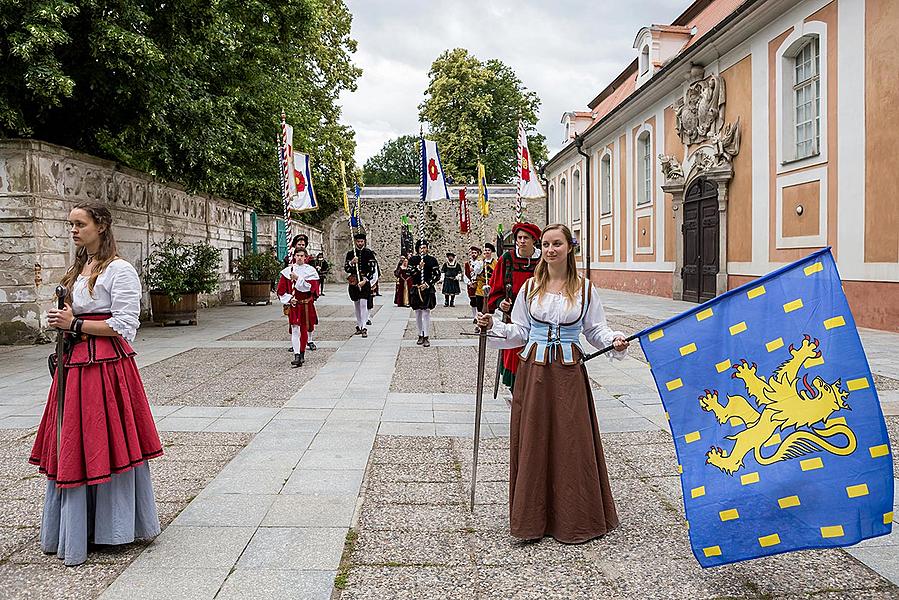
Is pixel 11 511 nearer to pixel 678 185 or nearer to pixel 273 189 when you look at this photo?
pixel 678 185

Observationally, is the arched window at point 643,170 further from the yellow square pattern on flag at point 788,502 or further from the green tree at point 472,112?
the yellow square pattern on flag at point 788,502

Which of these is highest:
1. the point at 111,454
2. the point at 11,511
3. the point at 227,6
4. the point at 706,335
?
the point at 227,6

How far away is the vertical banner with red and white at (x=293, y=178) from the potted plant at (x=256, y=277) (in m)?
7.88

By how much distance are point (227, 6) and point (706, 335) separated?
1286cm

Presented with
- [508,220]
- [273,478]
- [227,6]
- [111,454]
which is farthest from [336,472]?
[508,220]

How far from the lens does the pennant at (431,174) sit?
46.3ft

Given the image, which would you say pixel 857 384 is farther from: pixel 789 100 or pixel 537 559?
pixel 789 100

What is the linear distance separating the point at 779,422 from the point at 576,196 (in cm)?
3250

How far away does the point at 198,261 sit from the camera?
1602 centimetres

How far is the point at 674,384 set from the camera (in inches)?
133

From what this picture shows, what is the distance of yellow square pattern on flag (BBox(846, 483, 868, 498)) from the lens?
114 inches

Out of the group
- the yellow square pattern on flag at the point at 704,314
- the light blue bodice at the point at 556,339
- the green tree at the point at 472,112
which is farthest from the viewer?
the green tree at the point at 472,112

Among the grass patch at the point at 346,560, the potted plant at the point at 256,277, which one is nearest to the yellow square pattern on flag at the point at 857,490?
the grass patch at the point at 346,560

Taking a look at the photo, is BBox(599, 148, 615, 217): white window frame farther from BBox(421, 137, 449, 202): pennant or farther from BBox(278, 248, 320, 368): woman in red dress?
BBox(278, 248, 320, 368): woman in red dress
